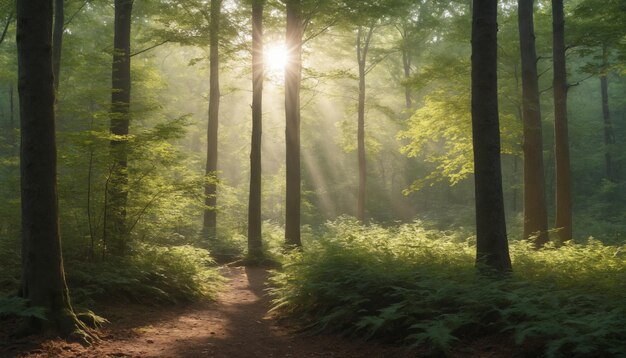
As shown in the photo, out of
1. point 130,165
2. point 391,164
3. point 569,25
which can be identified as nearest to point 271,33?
point 130,165

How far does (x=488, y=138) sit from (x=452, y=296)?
2.72 meters

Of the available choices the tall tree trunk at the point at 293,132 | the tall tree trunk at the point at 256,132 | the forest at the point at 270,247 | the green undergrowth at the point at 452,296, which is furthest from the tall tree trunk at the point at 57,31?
the green undergrowth at the point at 452,296

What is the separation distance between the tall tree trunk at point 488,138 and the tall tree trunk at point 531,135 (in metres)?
5.90

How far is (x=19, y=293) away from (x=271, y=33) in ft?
42.2

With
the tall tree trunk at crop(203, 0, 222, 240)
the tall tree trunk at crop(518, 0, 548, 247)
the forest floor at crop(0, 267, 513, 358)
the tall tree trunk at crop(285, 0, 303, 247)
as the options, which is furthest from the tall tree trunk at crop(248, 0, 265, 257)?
the tall tree trunk at crop(518, 0, 548, 247)

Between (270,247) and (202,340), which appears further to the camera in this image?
(270,247)

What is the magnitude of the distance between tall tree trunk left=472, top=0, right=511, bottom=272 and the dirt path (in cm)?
283

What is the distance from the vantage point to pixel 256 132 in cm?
1488

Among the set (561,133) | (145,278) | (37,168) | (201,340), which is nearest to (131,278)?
(145,278)

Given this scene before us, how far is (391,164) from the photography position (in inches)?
1446

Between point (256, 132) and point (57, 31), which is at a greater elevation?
point (57, 31)

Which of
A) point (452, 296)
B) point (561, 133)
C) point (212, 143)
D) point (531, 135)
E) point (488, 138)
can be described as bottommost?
point (452, 296)

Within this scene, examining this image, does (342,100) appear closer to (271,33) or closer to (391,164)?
(271,33)

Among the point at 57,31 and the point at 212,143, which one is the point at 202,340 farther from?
the point at 212,143
